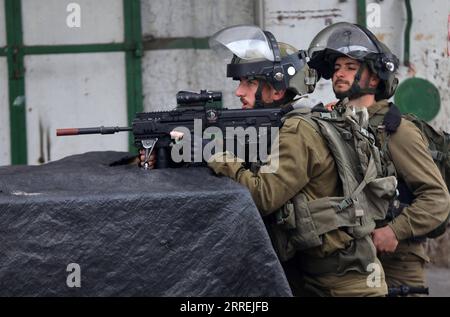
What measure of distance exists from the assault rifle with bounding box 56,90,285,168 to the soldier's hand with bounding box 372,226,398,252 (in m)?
0.60

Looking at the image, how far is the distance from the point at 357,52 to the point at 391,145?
461mm

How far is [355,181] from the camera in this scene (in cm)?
333

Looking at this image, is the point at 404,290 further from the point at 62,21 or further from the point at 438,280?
the point at 62,21

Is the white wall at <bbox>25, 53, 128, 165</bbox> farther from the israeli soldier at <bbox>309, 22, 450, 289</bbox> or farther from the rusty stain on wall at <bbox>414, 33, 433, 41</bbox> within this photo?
the israeli soldier at <bbox>309, 22, 450, 289</bbox>

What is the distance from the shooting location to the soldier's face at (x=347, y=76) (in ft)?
12.9

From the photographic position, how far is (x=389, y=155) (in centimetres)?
373

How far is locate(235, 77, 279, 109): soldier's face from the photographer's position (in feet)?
12.1

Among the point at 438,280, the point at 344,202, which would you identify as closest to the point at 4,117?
the point at 438,280

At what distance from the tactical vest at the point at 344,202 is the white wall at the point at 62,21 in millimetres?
3462

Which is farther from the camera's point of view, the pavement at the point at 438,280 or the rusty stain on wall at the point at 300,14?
the rusty stain on wall at the point at 300,14

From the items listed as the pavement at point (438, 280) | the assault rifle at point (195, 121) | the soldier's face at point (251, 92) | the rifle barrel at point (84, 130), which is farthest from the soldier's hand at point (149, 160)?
the pavement at point (438, 280)

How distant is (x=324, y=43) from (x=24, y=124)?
3297mm

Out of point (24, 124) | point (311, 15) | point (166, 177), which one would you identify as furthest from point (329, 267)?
point (24, 124)

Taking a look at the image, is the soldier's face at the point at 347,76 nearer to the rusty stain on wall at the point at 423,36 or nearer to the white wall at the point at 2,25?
the rusty stain on wall at the point at 423,36
